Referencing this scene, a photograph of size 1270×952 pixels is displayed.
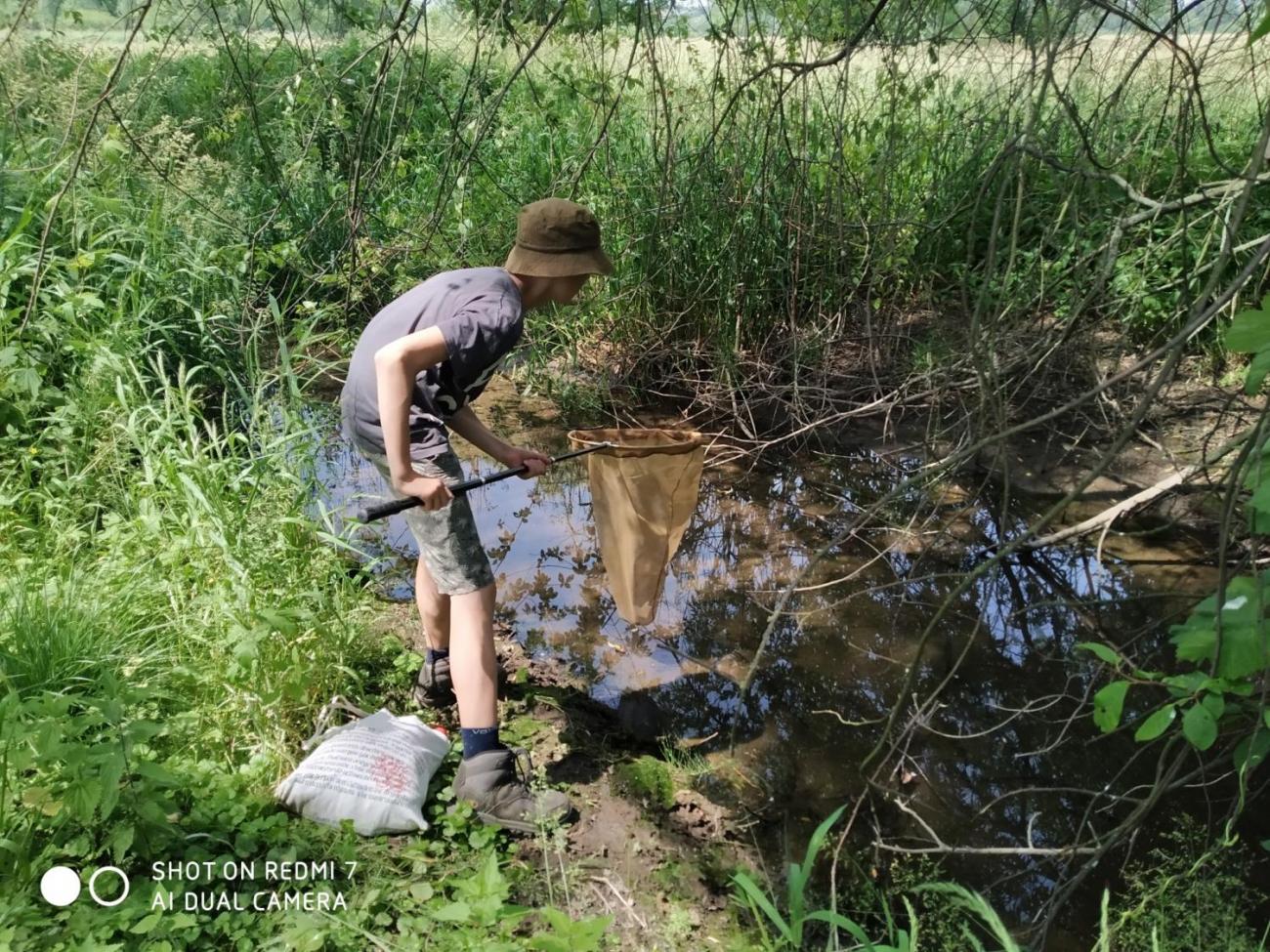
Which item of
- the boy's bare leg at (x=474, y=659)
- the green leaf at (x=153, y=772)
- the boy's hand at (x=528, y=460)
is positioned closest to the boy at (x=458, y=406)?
the boy's bare leg at (x=474, y=659)

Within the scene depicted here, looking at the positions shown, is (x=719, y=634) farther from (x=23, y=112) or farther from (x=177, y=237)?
(x=23, y=112)

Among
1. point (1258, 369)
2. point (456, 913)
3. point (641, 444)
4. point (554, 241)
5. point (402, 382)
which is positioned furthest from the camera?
point (641, 444)

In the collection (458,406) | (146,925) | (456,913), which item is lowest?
(146,925)

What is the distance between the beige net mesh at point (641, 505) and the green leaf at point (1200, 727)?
161 centimetres

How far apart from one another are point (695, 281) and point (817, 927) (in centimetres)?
368

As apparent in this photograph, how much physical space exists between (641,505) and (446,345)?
95 centimetres

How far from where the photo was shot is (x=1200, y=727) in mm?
1558

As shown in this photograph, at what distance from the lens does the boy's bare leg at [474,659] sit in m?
2.43

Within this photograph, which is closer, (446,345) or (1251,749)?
(1251,749)

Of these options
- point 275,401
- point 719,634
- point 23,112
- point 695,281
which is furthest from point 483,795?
point 23,112

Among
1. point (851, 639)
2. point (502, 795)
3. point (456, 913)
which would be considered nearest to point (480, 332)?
point (502, 795)

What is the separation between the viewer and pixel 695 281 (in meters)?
5.26

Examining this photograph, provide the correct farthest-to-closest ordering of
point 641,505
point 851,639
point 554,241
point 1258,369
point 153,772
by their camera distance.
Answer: point 851,639 → point 641,505 → point 554,241 → point 153,772 → point 1258,369

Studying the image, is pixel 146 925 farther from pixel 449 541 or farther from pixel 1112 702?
pixel 1112 702
